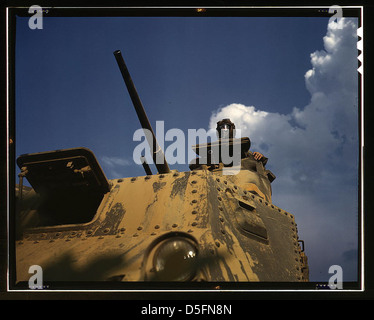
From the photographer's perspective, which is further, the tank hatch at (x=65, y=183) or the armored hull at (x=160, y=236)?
the tank hatch at (x=65, y=183)

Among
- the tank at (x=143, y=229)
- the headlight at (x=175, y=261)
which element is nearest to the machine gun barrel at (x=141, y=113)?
the tank at (x=143, y=229)

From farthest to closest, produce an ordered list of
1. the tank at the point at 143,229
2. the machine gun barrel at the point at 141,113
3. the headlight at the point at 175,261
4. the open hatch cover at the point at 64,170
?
the machine gun barrel at the point at 141,113
the open hatch cover at the point at 64,170
the tank at the point at 143,229
the headlight at the point at 175,261

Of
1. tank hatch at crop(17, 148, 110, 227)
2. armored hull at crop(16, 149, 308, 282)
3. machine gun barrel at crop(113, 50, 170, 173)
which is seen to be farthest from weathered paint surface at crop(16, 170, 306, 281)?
machine gun barrel at crop(113, 50, 170, 173)

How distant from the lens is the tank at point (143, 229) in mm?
2898

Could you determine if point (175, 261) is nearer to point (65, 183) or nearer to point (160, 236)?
point (160, 236)

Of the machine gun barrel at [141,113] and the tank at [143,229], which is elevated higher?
the machine gun barrel at [141,113]

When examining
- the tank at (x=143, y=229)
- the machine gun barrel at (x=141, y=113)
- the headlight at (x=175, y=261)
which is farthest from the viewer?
the machine gun barrel at (x=141, y=113)

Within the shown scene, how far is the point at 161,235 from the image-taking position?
3.00 meters

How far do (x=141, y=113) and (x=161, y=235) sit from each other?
2078mm

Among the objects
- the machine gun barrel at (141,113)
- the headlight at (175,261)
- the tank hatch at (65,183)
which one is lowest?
the headlight at (175,261)

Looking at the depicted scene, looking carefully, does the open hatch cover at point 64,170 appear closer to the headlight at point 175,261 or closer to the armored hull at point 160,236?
the armored hull at point 160,236
